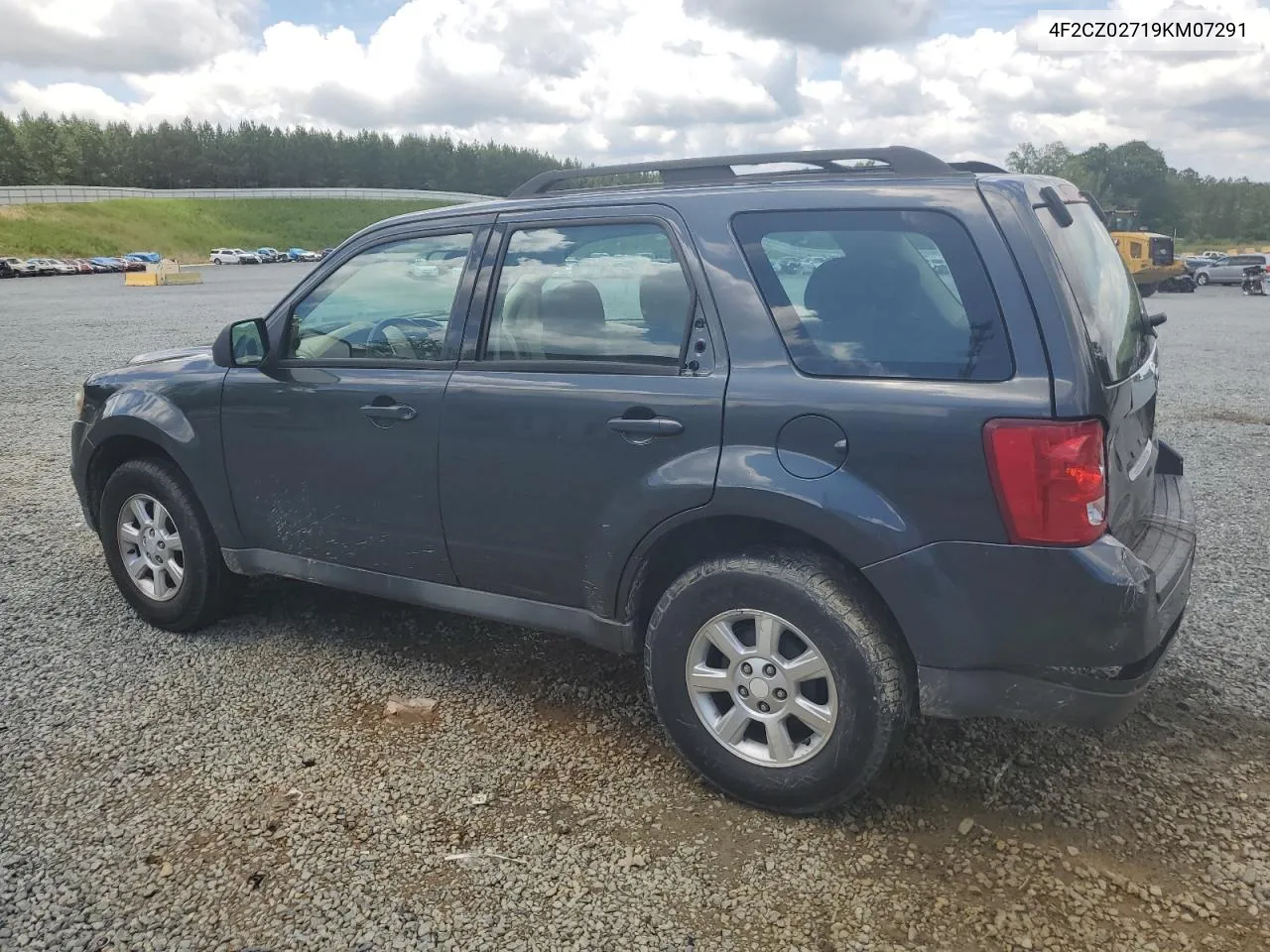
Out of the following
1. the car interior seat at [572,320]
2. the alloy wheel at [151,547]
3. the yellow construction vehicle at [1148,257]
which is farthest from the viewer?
the yellow construction vehicle at [1148,257]

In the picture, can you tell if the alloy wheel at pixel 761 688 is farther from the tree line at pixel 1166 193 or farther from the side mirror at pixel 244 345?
the tree line at pixel 1166 193

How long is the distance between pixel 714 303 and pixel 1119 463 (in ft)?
4.10

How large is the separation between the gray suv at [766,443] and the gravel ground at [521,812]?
1.19 ft

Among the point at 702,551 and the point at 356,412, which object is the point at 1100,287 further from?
the point at 356,412

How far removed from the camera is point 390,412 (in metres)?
3.66

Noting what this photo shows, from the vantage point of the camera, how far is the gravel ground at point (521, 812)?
260cm

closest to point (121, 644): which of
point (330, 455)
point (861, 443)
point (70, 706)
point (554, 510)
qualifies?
Answer: point (70, 706)

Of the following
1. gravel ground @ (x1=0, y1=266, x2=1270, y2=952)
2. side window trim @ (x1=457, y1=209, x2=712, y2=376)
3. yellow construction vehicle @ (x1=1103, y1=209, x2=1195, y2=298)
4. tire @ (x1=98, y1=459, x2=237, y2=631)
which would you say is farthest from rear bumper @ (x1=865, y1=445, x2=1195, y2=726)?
yellow construction vehicle @ (x1=1103, y1=209, x2=1195, y2=298)

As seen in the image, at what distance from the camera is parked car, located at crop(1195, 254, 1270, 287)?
33.9 meters

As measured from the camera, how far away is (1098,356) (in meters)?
2.67

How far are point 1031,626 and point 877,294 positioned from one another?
1015 mm

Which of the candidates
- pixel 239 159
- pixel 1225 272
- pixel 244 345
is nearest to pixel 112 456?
pixel 244 345

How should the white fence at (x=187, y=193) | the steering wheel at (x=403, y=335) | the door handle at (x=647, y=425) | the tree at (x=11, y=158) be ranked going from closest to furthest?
the door handle at (x=647, y=425)
the steering wheel at (x=403, y=335)
the white fence at (x=187, y=193)
the tree at (x=11, y=158)

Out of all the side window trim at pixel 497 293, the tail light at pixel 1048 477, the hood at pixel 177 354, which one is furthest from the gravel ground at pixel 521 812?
the side window trim at pixel 497 293
